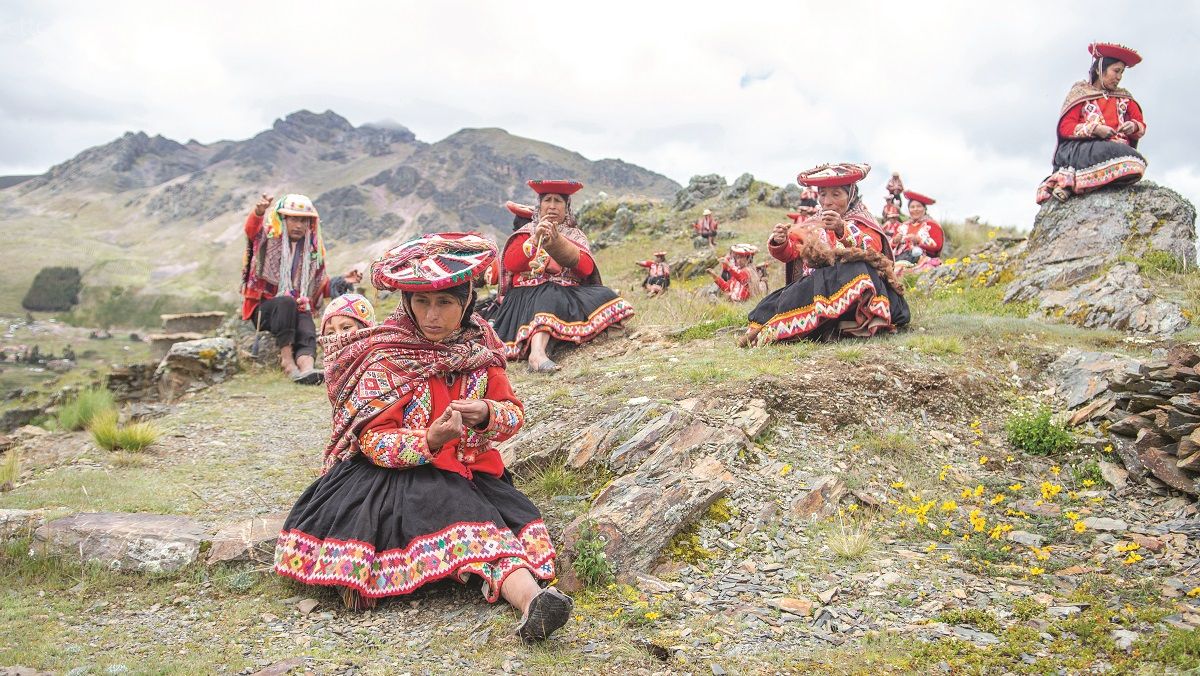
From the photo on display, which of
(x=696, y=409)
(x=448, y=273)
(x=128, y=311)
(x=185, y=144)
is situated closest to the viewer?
(x=448, y=273)

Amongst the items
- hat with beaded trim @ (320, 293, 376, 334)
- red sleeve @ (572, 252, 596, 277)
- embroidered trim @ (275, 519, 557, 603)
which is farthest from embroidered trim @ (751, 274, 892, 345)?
embroidered trim @ (275, 519, 557, 603)

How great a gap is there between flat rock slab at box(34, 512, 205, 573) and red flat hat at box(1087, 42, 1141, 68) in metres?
10.5

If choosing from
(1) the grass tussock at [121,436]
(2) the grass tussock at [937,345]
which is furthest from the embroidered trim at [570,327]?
(1) the grass tussock at [121,436]

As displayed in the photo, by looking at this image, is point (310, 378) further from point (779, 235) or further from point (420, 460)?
point (420, 460)

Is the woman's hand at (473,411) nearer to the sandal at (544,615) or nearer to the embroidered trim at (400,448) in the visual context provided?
the embroidered trim at (400,448)

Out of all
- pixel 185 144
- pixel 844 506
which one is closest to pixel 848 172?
pixel 844 506

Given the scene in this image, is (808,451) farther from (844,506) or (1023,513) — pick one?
(1023,513)

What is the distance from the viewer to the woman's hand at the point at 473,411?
360 cm

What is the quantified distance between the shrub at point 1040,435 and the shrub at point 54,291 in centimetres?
9803

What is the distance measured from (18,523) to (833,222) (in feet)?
21.4

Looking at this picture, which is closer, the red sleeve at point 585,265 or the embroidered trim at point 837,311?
the embroidered trim at point 837,311

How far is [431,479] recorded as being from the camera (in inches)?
147

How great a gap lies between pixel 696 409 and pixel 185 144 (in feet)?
627

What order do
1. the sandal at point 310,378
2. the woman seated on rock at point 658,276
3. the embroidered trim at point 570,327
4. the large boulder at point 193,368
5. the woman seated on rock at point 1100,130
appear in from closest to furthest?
the embroidered trim at point 570,327 → the woman seated on rock at point 1100,130 → the sandal at point 310,378 → the large boulder at point 193,368 → the woman seated on rock at point 658,276
